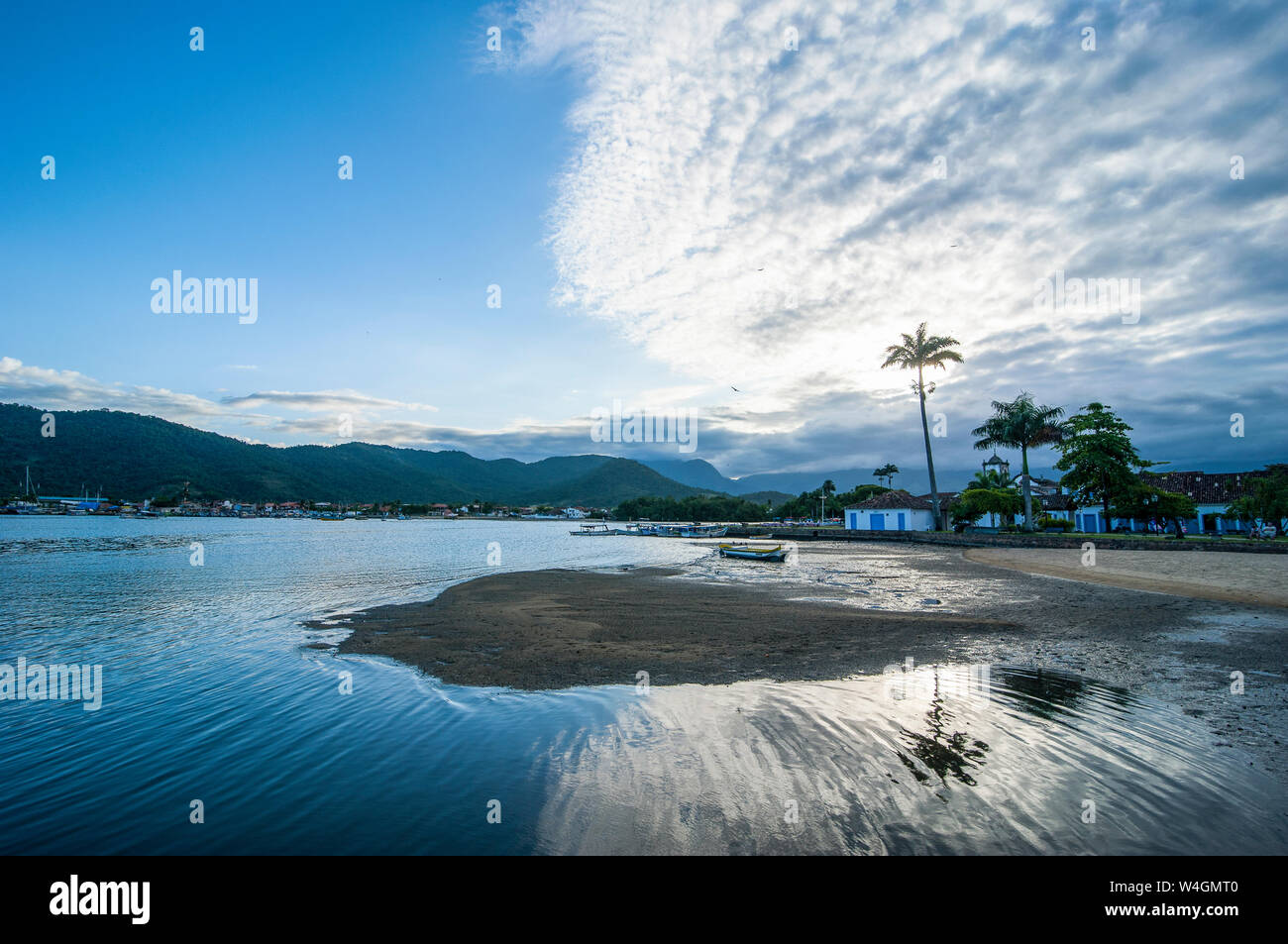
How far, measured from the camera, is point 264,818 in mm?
5781

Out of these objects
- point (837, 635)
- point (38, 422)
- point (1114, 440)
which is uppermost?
point (38, 422)

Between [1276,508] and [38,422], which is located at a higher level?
[38,422]

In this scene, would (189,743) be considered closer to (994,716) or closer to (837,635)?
(994,716)

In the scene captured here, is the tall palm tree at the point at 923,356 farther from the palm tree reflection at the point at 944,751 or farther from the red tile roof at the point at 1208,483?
the palm tree reflection at the point at 944,751

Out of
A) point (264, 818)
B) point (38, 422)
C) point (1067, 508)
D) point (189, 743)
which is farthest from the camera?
point (38, 422)

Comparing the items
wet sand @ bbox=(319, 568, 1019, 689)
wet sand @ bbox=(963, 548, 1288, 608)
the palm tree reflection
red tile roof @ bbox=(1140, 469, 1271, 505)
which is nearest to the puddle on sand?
the palm tree reflection

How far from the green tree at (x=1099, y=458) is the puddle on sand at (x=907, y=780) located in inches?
2137

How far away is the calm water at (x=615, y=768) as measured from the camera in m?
5.32

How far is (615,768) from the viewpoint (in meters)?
6.75

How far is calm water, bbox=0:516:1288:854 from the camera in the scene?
5320 millimetres

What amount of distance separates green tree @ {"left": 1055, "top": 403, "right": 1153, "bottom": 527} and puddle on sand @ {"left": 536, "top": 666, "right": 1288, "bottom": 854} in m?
54.3
